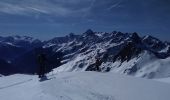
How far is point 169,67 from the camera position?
174m

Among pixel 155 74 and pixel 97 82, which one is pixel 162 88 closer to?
pixel 97 82

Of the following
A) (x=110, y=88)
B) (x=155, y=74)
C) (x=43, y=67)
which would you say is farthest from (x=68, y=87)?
(x=155, y=74)

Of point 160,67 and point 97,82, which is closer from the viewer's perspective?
point 97,82

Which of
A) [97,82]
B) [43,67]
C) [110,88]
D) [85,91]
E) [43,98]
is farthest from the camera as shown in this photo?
[43,67]

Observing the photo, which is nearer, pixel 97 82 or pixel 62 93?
pixel 62 93

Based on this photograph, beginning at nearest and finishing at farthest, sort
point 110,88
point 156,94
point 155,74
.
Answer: point 156,94
point 110,88
point 155,74

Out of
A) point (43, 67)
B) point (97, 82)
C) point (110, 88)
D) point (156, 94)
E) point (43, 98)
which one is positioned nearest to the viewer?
point (43, 98)

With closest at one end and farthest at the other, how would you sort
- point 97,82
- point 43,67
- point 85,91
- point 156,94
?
point 156,94 < point 85,91 < point 97,82 < point 43,67

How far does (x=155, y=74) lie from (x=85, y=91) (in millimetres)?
153771

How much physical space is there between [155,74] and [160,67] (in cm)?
1176

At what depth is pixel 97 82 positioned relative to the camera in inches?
1238

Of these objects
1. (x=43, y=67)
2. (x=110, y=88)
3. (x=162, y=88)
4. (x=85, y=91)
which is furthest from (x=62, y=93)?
(x=43, y=67)

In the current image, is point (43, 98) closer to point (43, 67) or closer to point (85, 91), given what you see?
point (85, 91)

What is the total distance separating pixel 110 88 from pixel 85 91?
3604 mm
